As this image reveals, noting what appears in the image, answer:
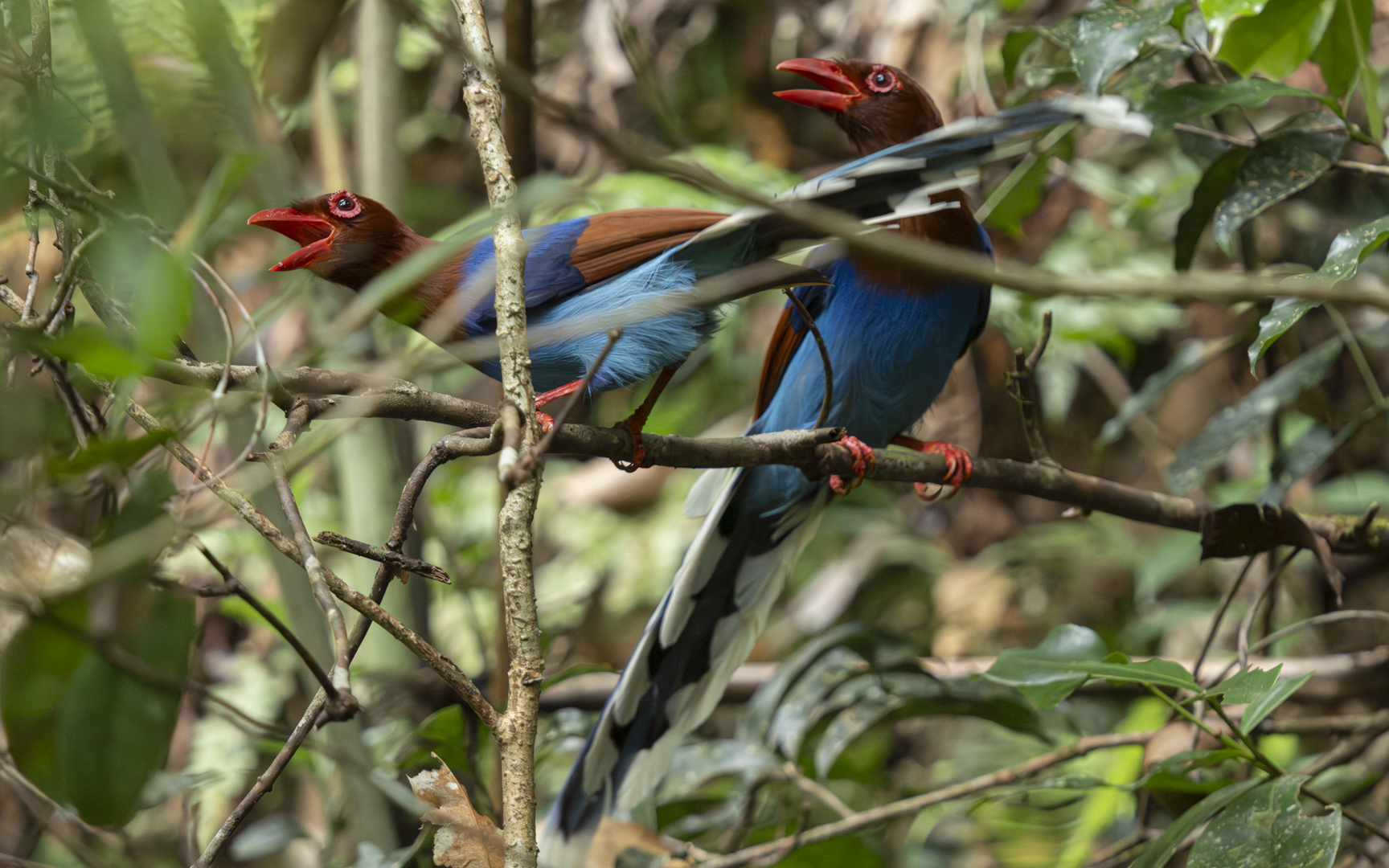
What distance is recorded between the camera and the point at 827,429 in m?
1.72

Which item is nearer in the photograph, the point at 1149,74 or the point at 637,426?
the point at 637,426

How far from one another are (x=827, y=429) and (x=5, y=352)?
1.19 metres

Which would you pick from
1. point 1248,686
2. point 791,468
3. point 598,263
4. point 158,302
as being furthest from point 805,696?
point 158,302

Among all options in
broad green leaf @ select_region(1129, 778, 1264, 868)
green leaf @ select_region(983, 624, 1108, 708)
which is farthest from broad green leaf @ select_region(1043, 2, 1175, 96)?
broad green leaf @ select_region(1129, 778, 1264, 868)

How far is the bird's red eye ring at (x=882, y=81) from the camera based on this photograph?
2.61 meters

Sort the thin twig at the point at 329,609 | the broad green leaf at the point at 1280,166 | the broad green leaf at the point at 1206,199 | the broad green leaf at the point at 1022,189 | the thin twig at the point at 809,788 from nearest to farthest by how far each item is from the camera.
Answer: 1. the thin twig at the point at 329,609
2. the broad green leaf at the point at 1280,166
3. the broad green leaf at the point at 1206,199
4. the broad green leaf at the point at 1022,189
5. the thin twig at the point at 809,788

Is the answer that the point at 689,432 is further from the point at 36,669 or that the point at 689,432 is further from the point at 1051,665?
the point at 36,669

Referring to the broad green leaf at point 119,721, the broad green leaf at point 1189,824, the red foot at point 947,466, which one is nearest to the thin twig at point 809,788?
the red foot at point 947,466

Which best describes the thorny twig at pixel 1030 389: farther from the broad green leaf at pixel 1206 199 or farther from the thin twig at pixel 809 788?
the thin twig at pixel 809 788

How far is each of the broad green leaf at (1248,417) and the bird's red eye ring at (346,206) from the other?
2.00m

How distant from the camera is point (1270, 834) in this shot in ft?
5.49

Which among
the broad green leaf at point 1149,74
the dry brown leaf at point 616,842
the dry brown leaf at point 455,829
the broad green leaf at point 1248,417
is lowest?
the dry brown leaf at point 616,842

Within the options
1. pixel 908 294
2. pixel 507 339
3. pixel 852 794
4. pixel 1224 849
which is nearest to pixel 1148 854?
pixel 1224 849

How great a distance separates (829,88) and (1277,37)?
1.04m
